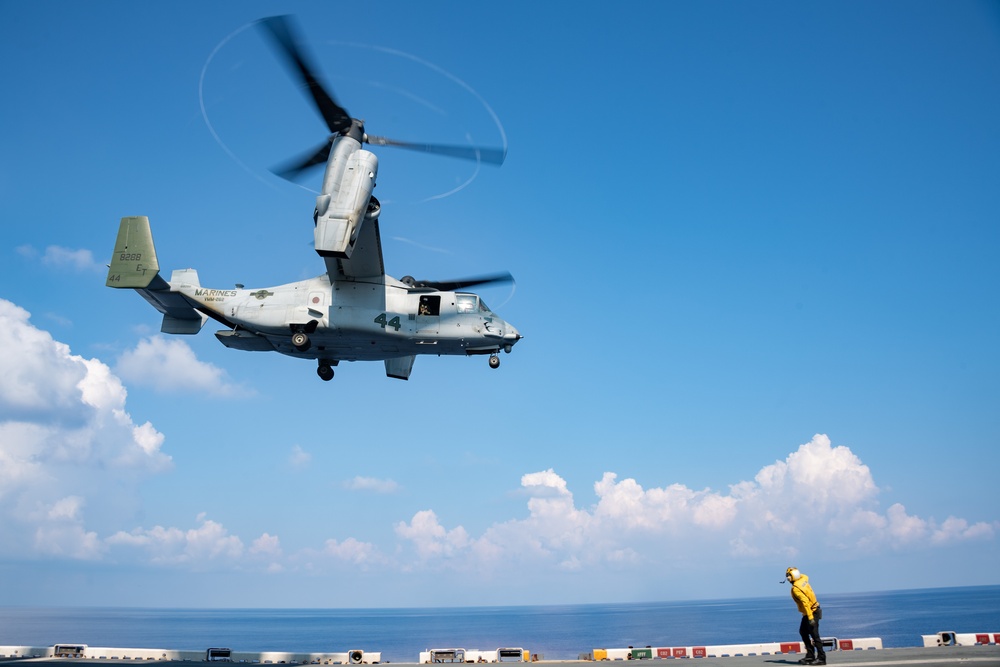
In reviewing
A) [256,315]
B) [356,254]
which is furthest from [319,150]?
[256,315]

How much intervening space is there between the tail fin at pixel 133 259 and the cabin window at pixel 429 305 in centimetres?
868

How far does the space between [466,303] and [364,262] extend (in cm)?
353

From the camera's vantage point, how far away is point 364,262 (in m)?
23.2

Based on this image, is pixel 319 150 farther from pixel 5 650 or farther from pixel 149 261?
pixel 5 650

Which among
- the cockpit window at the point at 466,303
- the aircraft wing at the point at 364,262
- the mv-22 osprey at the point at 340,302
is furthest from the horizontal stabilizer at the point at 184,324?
the cockpit window at the point at 466,303

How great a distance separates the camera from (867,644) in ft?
55.0

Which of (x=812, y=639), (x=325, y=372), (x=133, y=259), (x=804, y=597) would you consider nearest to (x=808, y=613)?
(x=804, y=597)

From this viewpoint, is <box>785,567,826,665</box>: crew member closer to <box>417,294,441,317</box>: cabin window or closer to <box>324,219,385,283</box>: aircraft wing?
<box>417,294,441,317</box>: cabin window

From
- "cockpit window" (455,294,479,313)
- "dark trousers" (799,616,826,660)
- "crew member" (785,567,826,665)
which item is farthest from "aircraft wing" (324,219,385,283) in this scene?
"dark trousers" (799,616,826,660)

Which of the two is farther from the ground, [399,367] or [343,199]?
[343,199]

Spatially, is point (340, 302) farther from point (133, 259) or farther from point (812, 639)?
point (812, 639)

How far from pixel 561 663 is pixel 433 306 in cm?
1192

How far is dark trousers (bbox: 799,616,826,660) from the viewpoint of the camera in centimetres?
1238

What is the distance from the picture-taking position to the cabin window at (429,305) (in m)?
23.4
